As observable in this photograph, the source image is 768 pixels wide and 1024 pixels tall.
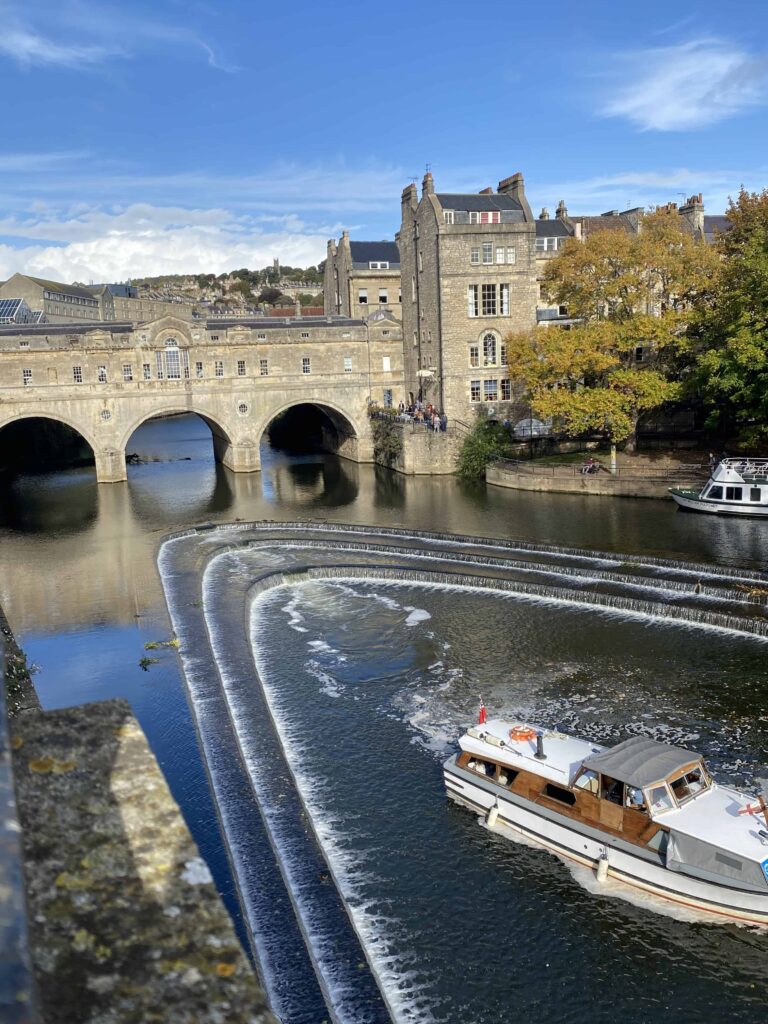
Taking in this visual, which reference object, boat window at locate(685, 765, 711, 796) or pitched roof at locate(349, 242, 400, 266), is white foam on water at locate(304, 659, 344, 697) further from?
pitched roof at locate(349, 242, 400, 266)

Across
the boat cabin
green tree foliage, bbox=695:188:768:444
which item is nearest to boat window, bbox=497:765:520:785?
the boat cabin

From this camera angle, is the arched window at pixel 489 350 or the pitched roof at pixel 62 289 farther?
the pitched roof at pixel 62 289

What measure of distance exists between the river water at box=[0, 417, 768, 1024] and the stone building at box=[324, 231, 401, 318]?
37103 millimetres

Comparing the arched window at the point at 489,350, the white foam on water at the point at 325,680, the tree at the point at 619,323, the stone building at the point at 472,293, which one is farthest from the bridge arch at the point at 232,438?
the white foam on water at the point at 325,680

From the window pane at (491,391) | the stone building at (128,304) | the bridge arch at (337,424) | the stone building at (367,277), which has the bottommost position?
the bridge arch at (337,424)

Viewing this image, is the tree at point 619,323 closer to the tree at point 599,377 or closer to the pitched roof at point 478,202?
the tree at point 599,377

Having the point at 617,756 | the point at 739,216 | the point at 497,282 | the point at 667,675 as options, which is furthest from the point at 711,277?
the point at 617,756

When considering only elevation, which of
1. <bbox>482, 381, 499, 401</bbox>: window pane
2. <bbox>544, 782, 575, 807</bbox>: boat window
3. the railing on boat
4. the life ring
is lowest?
<bbox>544, 782, 575, 807</bbox>: boat window

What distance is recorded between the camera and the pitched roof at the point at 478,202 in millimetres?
63831

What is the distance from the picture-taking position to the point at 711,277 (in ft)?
162

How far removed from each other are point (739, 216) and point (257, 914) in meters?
46.9

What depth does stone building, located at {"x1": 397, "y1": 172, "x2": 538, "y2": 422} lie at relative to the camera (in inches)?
2392

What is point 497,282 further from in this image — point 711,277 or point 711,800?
point 711,800

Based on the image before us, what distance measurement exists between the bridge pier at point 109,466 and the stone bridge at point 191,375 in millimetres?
68
